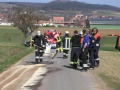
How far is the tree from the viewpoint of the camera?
53466 millimetres

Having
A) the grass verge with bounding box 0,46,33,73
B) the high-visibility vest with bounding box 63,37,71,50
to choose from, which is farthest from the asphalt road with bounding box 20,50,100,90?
the high-visibility vest with bounding box 63,37,71,50

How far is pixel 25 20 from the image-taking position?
53.8 metres

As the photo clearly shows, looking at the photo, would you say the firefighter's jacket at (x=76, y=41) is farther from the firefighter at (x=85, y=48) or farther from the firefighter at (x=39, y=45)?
the firefighter at (x=39, y=45)

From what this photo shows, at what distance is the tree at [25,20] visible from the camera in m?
→ 53.5

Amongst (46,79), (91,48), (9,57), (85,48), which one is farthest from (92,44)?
(9,57)

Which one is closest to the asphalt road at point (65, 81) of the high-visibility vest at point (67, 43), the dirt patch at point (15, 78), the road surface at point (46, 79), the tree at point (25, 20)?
the road surface at point (46, 79)

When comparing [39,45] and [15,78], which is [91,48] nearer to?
[39,45]

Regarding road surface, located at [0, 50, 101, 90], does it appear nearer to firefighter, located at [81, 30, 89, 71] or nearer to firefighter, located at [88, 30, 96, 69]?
firefighter, located at [81, 30, 89, 71]

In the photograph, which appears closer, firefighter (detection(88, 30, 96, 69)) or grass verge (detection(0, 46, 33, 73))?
firefighter (detection(88, 30, 96, 69))

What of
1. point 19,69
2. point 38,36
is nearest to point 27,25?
point 38,36

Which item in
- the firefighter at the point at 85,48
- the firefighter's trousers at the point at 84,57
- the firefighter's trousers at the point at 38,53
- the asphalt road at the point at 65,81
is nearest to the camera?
the asphalt road at the point at 65,81

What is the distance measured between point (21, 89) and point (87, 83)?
272 cm

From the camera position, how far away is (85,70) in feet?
61.1

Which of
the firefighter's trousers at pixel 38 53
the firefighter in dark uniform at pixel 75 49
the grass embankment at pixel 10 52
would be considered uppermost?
the firefighter in dark uniform at pixel 75 49
